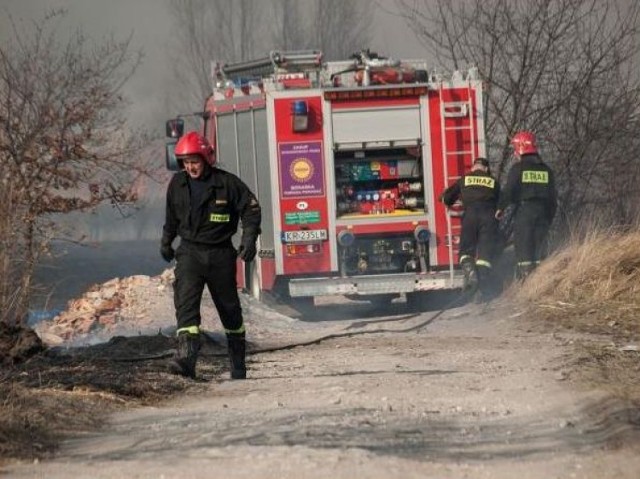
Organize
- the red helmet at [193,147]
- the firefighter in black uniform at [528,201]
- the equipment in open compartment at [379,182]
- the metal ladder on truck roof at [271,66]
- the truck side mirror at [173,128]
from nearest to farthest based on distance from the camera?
1. the red helmet at [193,147]
2. the firefighter in black uniform at [528,201]
3. the equipment in open compartment at [379,182]
4. the metal ladder on truck roof at [271,66]
5. the truck side mirror at [173,128]

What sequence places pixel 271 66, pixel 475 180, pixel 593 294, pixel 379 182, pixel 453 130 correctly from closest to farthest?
1. pixel 593 294
2. pixel 475 180
3. pixel 453 130
4. pixel 379 182
5. pixel 271 66

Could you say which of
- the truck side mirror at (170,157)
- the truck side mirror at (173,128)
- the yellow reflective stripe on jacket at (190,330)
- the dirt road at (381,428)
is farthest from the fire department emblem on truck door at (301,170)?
the yellow reflective stripe on jacket at (190,330)

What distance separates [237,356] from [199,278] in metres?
0.63

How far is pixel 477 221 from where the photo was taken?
1453 centimetres

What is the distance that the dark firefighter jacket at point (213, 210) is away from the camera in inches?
357

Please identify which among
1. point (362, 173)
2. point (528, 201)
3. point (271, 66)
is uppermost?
point (271, 66)

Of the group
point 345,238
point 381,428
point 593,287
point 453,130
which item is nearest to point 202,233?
point 381,428

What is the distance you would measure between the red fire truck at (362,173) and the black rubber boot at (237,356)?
5.36 metres

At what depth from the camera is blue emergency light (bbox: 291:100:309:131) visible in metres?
14.5

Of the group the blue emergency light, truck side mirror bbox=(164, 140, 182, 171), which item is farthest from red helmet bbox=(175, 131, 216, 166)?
truck side mirror bbox=(164, 140, 182, 171)

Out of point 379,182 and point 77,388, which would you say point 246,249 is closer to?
point 77,388

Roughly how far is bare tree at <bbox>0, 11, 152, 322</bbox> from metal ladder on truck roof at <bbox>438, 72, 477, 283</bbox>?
4.45 metres

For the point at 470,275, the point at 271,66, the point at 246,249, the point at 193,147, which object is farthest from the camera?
the point at 271,66

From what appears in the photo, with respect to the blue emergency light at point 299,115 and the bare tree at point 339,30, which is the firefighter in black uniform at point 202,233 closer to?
the blue emergency light at point 299,115
